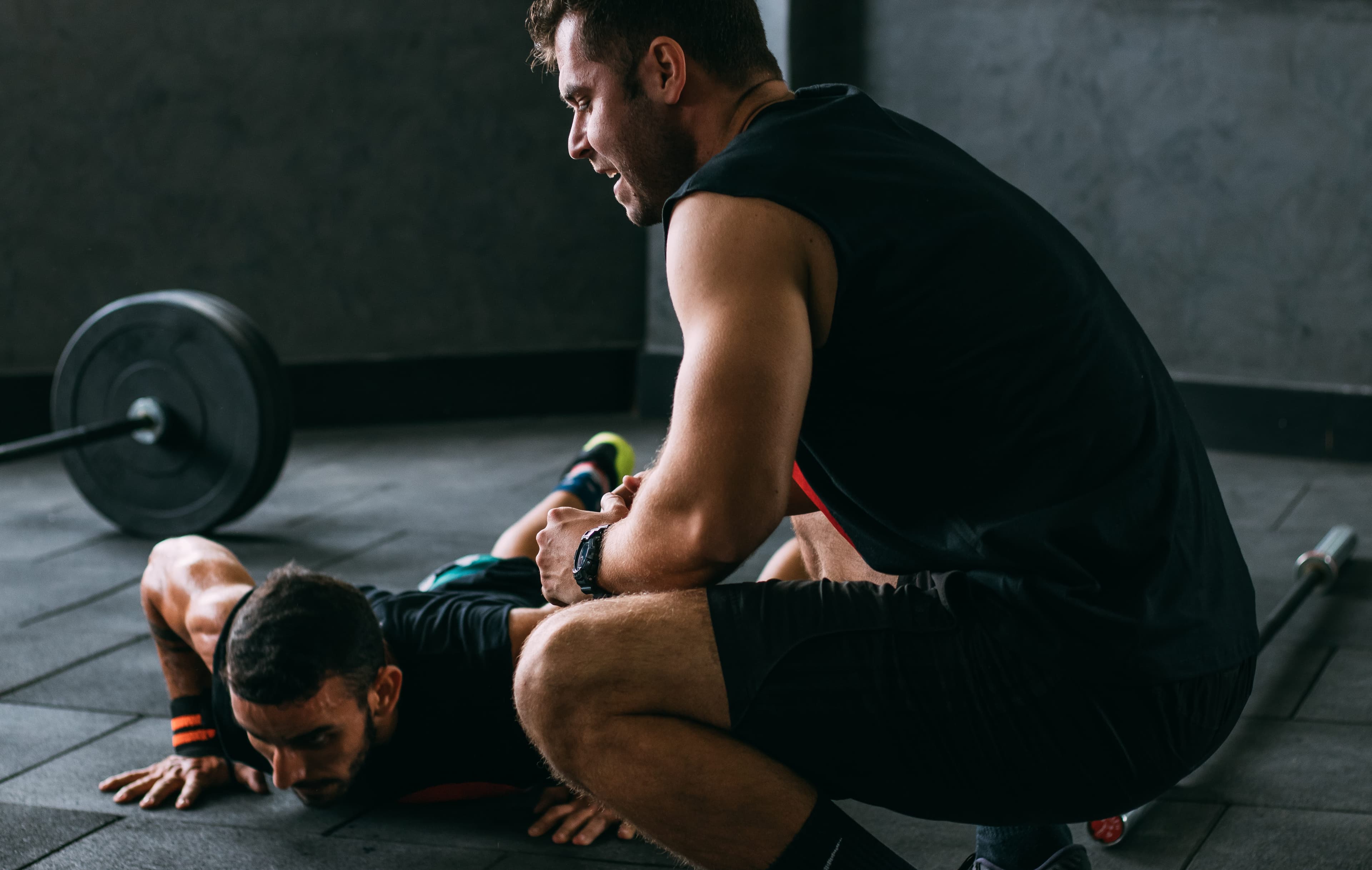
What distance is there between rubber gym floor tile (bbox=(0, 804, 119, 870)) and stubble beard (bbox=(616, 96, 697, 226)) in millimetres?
1186

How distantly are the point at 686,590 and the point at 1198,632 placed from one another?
0.46 meters

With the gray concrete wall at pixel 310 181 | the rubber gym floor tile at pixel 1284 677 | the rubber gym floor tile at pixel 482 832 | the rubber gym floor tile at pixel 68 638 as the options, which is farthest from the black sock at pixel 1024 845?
the gray concrete wall at pixel 310 181

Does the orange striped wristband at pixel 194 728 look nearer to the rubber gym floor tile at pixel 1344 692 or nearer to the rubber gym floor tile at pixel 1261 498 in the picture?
the rubber gym floor tile at pixel 1344 692

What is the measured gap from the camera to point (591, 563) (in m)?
1.38

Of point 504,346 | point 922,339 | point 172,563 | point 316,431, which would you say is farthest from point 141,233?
point 922,339

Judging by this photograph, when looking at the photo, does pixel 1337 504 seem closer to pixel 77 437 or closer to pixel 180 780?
pixel 180 780

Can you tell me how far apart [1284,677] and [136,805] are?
188cm

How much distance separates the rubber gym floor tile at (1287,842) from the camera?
1799mm

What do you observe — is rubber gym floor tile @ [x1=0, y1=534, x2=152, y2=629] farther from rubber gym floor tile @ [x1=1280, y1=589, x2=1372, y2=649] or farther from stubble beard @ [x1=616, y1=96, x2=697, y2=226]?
rubber gym floor tile @ [x1=1280, y1=589, x2=1372, y2=649]

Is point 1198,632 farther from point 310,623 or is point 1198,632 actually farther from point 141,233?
point 141,233

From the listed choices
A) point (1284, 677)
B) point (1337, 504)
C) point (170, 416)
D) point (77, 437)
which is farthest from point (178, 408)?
point (1337, 504)

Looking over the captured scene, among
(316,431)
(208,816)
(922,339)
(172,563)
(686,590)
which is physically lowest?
(316,431)

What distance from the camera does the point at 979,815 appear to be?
1.34m

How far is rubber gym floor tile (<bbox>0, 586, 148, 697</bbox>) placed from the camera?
2.64 metres
